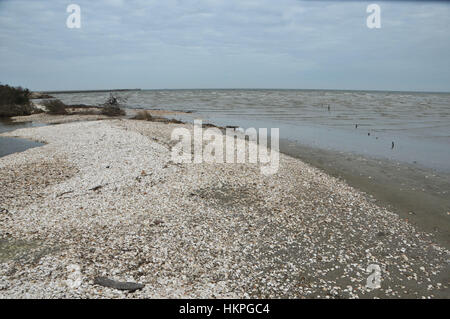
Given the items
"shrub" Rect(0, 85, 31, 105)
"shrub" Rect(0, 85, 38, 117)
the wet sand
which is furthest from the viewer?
"shrub" Rect(0, 85, 31, 105)

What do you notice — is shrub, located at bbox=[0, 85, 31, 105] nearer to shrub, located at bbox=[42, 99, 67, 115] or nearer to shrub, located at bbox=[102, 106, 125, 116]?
shrub, located at bbox=[42, 99, 67, 115]

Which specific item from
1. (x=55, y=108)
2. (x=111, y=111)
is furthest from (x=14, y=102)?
(x=111, y=111)

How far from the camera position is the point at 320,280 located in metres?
7.36

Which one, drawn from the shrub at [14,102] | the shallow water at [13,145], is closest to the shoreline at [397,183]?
the shallow water at [13,145]

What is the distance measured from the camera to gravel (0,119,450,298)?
22.7 ft

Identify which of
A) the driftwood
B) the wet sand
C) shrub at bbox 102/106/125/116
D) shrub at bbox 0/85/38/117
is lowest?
the driftwood

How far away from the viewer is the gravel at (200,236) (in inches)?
272

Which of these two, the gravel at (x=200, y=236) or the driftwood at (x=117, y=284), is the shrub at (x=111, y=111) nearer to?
the gravel at (x=200, y=236)

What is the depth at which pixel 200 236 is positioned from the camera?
29.0 feet
